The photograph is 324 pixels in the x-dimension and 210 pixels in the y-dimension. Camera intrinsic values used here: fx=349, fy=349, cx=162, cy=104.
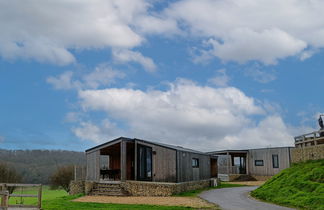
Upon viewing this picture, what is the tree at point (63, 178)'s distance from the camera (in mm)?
46000

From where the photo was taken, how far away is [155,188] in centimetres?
1934

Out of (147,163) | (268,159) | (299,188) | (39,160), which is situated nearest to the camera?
(299,188)

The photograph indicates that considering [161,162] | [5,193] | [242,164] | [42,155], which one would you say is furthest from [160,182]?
[42,155]

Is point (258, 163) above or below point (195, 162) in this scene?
below

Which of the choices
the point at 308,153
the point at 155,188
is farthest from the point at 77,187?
the point at 308,153

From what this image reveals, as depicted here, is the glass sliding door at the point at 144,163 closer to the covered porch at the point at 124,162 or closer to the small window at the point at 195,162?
the covered porch at the point at 124,162

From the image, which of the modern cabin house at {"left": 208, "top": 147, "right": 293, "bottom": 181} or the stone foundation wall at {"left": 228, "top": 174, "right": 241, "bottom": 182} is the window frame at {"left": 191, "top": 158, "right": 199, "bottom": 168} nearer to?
the modern cabin house at {"left": 208, "top": 147, "right": 293, "bottom": 181}

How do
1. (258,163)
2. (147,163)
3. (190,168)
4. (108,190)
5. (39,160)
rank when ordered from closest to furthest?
1. (108,190)
2. (147,163)
3. (190,168)
4. (258,163)
5. (39,160)

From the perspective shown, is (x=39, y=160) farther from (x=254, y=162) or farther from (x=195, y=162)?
(x=195, y=162)

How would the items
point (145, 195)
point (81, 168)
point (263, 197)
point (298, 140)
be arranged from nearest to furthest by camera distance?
point (263, 197)
point (145, 195)
point (298, 140)
point (81, 168)

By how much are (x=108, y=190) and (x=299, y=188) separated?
10.8m

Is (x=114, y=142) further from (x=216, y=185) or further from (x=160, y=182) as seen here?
(x=216, y=185)

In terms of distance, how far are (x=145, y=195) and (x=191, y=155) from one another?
15.4 feet

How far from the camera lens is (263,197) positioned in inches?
650
